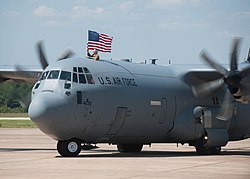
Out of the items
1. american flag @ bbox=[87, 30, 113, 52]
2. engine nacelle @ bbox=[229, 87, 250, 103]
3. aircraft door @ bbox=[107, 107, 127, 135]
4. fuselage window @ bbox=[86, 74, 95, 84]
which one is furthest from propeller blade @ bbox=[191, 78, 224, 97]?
fuselage window @ bbox=[86, 74, 95, 84]

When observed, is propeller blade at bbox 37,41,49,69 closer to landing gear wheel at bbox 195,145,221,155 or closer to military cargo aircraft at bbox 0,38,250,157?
military cargo aircraft at bbox 0,38,250,157

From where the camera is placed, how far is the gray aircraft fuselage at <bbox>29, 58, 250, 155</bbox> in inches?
945

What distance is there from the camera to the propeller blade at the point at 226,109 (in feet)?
93.9

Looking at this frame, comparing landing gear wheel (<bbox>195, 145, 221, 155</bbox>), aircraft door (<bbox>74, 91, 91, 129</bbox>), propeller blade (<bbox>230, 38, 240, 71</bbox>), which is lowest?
landing gear wheel (<bbox>195, 145, 221, 155</bbox>)

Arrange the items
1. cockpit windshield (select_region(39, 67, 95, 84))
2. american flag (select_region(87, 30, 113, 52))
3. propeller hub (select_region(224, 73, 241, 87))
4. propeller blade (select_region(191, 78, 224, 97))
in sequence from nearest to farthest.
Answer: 1. cockpit windshield (select_region(39, 67, 95, 84))
2. propeller hub (select_region(224, 73, 241, 87))
3. propeller blade (select_region(191, 78, 224, 97))
4. american flag (select_region(87, 30, 113, 52))

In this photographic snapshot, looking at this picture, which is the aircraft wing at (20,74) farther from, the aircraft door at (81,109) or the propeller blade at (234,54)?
the propeller blade at (234,54)

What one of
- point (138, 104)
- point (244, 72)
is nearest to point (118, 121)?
point (138, 104)

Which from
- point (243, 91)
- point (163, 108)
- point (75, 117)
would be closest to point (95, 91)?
point (75, 117)


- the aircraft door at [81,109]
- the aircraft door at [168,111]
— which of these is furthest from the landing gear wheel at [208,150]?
the aircraft door at [81,109]

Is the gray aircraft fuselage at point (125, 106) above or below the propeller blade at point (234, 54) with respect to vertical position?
below

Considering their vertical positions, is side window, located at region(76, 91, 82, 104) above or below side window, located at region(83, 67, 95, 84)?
below

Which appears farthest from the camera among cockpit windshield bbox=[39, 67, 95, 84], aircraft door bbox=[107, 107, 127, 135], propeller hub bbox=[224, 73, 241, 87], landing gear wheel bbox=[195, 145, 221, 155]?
landing gear wheel bbox=[195, 145, 221, 155]

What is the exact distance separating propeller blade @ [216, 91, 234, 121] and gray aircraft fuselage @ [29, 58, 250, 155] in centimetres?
28

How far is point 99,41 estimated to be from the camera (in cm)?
3062
